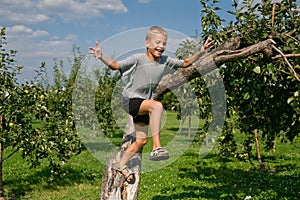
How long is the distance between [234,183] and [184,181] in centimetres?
126

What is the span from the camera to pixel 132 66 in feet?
13.1

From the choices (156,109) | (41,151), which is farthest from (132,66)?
(41,151)

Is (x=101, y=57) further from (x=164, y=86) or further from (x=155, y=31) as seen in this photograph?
(x=164, y=86)

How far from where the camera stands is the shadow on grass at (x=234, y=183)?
785 cm

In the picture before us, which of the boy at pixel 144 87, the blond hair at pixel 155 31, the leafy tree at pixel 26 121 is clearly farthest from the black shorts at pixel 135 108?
the leafy tree at pixel 26 121

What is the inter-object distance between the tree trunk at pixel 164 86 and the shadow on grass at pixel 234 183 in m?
3.64

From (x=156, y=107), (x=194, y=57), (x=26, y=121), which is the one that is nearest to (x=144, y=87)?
(x=156, y=107)

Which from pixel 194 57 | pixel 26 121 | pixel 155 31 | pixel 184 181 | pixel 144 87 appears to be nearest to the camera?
pixel 155 31

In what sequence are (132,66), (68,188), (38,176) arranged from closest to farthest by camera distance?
(132,66)
(68,188)
(38,176)

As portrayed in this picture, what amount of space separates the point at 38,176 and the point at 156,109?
25.5 feet

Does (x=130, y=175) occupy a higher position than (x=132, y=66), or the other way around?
(x=132, y=66)

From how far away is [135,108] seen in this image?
3898 mm

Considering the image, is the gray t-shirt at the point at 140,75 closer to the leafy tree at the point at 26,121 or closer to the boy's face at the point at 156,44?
the boy's face at the point at 156,44

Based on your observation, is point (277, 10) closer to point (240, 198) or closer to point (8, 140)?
point (240, 198)
